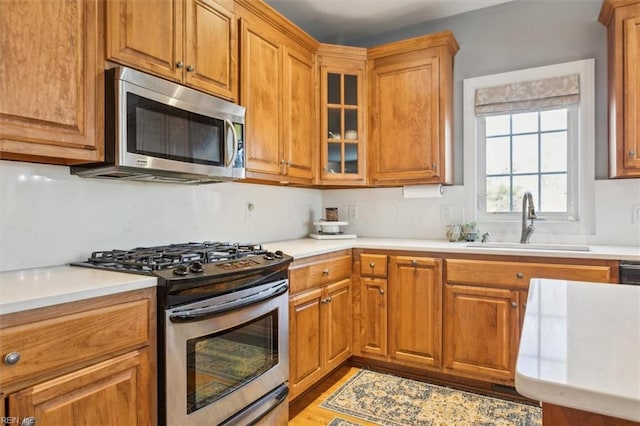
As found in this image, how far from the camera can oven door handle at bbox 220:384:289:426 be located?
1.62 meters

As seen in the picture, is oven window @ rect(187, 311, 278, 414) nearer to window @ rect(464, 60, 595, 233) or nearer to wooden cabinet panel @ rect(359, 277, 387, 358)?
wooden cabinet panel @ rect(359, 277, 387, 358)

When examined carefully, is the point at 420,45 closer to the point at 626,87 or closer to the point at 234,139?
the point at 626,87

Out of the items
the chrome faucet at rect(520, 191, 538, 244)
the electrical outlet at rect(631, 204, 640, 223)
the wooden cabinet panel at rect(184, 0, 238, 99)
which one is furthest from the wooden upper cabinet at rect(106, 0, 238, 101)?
the electrical outlet at rect(631, 204, 640, 223)

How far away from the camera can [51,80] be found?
1362 mm

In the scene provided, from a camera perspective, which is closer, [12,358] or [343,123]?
[12,358]

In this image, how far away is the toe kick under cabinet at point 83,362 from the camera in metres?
1.02

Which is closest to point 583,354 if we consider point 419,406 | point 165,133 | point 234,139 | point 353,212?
point 165,133

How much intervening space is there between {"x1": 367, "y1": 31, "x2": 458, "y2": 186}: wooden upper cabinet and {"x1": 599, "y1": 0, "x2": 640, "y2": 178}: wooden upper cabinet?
3.21 feet

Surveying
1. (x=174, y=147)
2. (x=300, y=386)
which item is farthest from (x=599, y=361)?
(x=300, y=386)

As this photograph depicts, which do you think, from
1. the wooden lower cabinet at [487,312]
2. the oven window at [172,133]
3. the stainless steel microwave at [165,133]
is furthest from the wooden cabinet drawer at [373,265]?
the oven window at [172,133]

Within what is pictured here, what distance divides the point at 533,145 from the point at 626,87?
672 millimetres

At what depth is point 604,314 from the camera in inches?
34.9

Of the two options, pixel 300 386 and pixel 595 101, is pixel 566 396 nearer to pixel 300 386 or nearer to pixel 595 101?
pixel 300 386

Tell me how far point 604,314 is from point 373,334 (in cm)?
192
